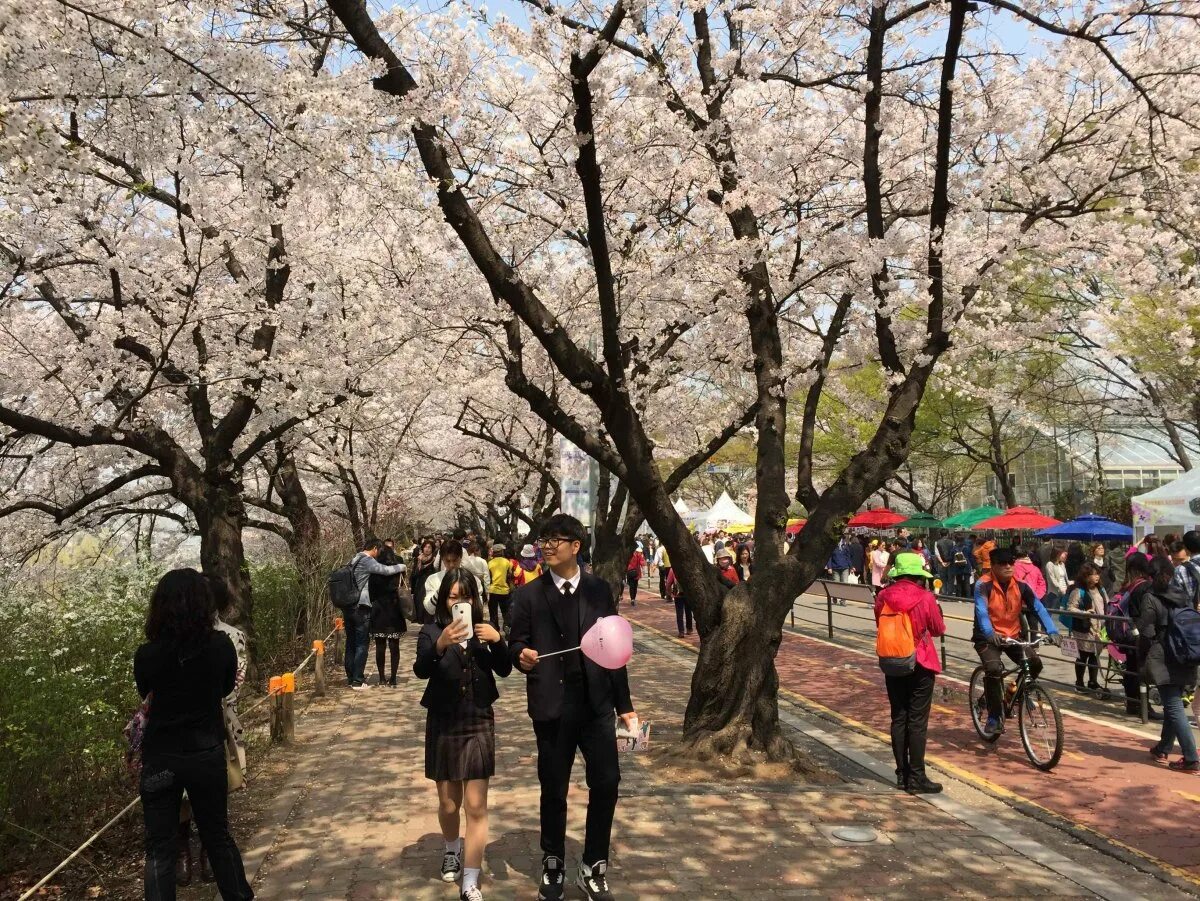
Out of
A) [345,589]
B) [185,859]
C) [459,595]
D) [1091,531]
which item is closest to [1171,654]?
[459,595]

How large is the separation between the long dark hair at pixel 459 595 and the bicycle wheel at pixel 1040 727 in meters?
5.07

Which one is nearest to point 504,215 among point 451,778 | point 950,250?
point 950,250

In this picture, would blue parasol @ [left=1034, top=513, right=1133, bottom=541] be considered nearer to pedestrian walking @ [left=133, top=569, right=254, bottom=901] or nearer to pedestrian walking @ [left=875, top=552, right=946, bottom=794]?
pedestrian walking @ [left=875, top=552, right=946, bottom=794]

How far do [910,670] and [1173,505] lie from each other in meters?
14.3

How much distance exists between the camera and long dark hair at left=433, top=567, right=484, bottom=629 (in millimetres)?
4750

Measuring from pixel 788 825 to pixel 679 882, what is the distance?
4.08ft

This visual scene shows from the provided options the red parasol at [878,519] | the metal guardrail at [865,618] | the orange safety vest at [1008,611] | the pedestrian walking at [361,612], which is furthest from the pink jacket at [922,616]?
the red parasol at [878,519]

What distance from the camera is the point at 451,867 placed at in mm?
4898

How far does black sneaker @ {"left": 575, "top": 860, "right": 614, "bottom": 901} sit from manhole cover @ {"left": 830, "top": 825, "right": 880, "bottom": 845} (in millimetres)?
1750

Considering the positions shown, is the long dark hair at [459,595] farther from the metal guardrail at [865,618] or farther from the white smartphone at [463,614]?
the metal guardrail at [865,618]

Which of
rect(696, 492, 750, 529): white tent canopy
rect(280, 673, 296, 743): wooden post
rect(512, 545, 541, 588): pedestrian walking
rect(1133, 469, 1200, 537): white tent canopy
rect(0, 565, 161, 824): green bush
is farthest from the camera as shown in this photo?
rect(696, 492, 750, 529): white tent canopy

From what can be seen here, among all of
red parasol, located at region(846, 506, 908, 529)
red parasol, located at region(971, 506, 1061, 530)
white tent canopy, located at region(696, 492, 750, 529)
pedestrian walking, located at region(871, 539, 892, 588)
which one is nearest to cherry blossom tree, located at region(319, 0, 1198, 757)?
pedestrian walking, located at region(871, 539, 892, 588)

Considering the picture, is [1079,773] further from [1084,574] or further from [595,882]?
[1084,574]

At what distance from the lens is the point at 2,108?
439cm
